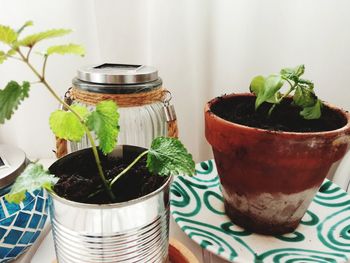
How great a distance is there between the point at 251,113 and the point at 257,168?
128 mm

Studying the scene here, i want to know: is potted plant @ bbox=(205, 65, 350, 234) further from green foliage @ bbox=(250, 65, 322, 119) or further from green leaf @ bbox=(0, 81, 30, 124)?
green leaf @ bbox=(0, 81, 30, 124)

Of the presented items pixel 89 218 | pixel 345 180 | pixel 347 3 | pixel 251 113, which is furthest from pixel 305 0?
pixel 89 218

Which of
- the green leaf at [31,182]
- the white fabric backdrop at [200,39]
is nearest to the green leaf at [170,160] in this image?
the green leaf at [31,182]

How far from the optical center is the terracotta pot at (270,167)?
44 cm

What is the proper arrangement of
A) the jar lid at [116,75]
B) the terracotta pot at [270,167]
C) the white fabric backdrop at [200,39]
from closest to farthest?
the terracotta pot at [270,167]
the jar lid at [116,75]
the white fabric backdrop at [200,39]

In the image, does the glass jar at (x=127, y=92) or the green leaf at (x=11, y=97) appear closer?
the green leaf at (x=11, y=97)

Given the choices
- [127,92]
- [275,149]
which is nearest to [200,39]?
[127,92]

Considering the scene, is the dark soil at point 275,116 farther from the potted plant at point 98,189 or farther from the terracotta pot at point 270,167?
the potted plant at point 98,189

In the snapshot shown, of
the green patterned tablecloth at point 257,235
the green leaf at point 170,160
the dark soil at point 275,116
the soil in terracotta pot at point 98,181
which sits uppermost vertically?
the green leaf at point 170,160

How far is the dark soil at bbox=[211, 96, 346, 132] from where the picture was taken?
0.50m

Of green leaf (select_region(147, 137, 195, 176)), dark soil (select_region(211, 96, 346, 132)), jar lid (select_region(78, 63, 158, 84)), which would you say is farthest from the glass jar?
green leaf (select_region(147, 137, 195, 176))

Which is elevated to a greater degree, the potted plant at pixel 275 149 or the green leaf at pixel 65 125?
the green leaf at pixel 65 125

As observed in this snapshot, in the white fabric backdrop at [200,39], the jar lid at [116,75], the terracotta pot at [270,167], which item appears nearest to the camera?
the terracotta pot at [270,167]

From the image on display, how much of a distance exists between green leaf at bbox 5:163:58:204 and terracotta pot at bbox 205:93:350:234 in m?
0.25
